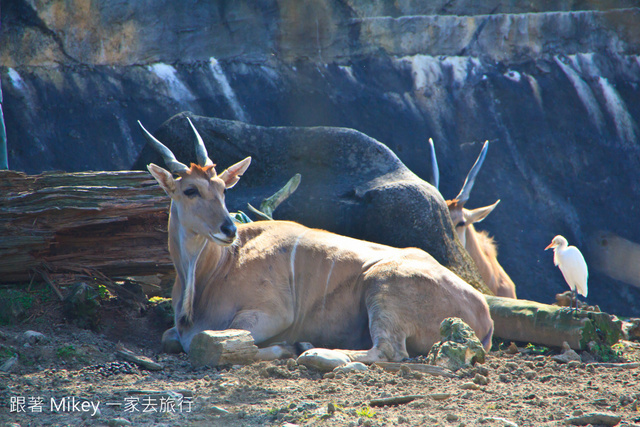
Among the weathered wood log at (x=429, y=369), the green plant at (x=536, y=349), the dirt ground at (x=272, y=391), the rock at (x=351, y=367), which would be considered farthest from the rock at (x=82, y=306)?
the green plant at (x=536, y=349)

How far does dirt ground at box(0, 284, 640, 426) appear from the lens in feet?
9.23

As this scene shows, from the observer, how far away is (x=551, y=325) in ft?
15.5

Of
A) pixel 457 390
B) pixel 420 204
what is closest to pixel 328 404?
pixel 457 390

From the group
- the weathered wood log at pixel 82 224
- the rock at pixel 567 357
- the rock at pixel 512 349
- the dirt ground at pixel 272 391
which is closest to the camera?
the dirt ground at pixel 272 391

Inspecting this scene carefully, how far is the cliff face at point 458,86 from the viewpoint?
9.91 metres

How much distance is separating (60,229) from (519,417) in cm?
338

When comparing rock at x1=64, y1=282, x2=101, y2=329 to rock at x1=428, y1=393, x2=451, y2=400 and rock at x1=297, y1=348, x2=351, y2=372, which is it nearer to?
rock at x1=297, y1=348, x2=351, y2=372

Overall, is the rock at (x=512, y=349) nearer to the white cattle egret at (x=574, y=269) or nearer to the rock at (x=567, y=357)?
the rock at (x=567, y=357)

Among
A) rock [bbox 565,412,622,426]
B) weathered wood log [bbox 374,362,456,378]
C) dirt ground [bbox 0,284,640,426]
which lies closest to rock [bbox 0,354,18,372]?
dirt ground [bbox 0,284,640,426]

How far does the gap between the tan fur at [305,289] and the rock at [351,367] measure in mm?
407

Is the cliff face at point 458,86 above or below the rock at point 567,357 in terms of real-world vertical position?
above

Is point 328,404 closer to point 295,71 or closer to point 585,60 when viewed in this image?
point 295,71

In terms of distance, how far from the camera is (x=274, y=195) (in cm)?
607

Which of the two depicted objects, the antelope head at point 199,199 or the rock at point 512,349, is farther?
the rock at point 512,349
